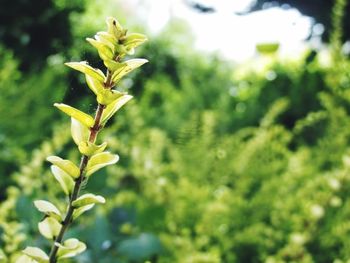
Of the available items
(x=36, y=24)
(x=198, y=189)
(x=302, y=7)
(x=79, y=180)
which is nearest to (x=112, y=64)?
(x=79, y=180)

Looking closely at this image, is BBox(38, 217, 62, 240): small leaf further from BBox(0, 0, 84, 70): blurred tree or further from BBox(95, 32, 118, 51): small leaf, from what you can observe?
BBox(0, 0, 84, 70): blurred tree

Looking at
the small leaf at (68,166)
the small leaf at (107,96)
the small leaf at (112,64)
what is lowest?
the small leaf at (68,166)

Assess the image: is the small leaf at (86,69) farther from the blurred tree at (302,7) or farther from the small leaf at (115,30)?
the blurred tree at (302,7)

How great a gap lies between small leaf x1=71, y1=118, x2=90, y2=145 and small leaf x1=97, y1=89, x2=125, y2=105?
0.04 metres

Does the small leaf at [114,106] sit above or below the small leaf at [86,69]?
below

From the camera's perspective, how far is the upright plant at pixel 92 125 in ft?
1.55

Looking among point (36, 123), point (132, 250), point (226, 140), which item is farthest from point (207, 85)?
point (132, 250)

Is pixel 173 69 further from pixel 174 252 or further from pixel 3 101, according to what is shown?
pixel 174 252

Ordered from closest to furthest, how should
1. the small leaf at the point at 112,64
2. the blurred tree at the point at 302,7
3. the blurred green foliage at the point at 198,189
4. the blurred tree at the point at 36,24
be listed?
the small leaf at the point at 112,64
the blurred green foliage at the point at 198,189
the blurred tree at the point at 302,7
the blurred tree at the point at 36,24

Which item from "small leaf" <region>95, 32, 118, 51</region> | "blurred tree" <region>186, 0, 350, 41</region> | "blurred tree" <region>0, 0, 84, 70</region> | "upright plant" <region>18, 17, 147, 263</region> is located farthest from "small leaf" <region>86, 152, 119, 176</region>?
"blurred tree" <region>0, 0, 84, 70</region>

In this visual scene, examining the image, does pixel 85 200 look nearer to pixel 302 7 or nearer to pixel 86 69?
pixel 86 69

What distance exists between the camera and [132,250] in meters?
1.08

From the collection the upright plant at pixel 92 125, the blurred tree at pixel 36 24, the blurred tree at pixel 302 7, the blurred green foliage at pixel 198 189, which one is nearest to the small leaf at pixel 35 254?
the upright plant at pixel 92 125

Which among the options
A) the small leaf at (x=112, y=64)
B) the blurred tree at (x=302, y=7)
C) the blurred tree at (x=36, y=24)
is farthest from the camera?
the blurred tree at (x=36, y=24)
